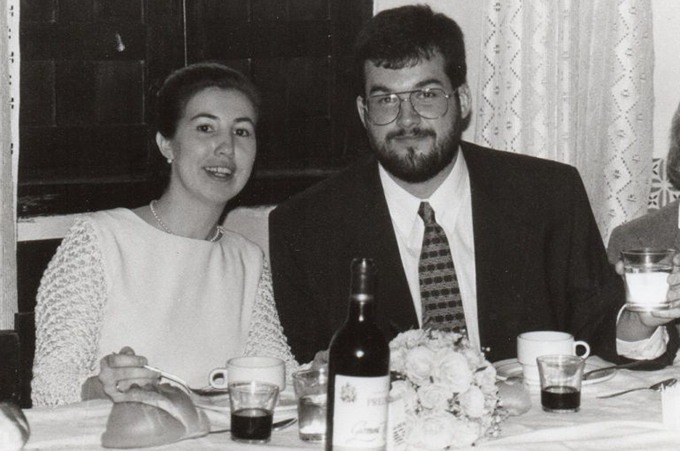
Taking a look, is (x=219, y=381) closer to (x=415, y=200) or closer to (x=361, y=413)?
(x=361, y=413)

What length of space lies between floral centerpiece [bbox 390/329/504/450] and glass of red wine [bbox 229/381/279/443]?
0.76ft

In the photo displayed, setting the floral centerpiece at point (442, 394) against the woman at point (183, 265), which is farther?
the woman at point (183, 265)

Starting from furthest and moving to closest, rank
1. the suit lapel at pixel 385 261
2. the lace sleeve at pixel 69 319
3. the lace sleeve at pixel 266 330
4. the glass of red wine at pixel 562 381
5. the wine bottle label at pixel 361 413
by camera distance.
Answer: the suit lapel at pixel 385 261
the lace sleeve at pixel 266 330
the lace sleeve at pixel 69 319
the glass of red wine at pixel 562 381
the wine bottle label at pixel 361 413

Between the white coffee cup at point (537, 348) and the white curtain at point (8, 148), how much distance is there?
183cm

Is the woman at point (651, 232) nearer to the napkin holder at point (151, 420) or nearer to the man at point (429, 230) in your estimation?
the man at point (429, 230)

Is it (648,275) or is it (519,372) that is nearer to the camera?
(648,275)

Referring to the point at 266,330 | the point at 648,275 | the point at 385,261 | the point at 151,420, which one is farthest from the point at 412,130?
the point at 151,420

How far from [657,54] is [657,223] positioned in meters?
1.21

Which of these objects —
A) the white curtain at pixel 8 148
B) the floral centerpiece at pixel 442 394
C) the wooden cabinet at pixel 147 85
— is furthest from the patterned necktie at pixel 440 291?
the white curtain at pixel 8 148

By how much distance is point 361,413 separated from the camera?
4.74ft

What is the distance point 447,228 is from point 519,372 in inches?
27.2

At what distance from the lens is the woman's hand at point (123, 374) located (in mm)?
1869

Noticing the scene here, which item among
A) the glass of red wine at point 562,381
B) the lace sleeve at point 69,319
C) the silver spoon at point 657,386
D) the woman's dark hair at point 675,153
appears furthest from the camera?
the woman's dark hair at point 675,153

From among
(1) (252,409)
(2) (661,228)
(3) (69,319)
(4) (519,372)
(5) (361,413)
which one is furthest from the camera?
(2) (661,228)
